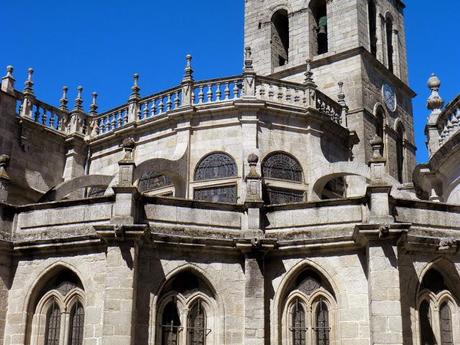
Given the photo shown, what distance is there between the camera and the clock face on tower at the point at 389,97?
105 feet

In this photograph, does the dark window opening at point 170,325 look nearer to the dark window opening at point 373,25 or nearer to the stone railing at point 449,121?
the stone railing at point 449,121

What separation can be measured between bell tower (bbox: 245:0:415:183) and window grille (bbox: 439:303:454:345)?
12.3 m

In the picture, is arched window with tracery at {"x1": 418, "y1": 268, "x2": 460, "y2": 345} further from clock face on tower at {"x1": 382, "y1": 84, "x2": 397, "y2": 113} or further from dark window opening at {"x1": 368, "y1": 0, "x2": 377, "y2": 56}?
dark window opening at {"x1": 368, "y1": 0, "x2": 377, "y2": 56}

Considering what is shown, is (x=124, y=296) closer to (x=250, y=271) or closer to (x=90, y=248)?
(x=90, y=248)

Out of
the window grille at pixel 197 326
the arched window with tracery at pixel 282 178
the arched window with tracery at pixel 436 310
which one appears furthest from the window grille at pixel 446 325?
the arched window with tracery at pixel 282 178

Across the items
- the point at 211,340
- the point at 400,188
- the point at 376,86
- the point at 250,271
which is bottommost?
the point at 211,340

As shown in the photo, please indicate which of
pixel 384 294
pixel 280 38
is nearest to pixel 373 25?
pixel 280 38

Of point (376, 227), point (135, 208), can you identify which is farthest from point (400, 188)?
point (135, 208)

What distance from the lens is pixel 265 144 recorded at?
23.8 m

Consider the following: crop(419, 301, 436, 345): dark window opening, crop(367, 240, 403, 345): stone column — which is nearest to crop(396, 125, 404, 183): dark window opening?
crop(419, 301, 436, 345): dark window opening

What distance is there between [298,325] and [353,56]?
16.7 m

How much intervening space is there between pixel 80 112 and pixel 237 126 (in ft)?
21.3

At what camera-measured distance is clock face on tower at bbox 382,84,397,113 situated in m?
32.1

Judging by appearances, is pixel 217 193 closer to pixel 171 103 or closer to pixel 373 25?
pixel 171 103
